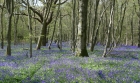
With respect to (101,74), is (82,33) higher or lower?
higher

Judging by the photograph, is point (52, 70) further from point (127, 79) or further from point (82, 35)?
point (82, 35)

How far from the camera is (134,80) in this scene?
9227 mm

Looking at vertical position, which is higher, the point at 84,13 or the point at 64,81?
the point at 84,13

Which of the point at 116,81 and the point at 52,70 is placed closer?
the point at 116,81

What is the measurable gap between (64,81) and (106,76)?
221 centimetres

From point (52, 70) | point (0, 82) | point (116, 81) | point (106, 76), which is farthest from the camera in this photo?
point (52, 70)

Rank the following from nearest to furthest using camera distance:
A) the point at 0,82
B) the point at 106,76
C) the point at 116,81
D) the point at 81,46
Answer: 1. the point at 0,82
2. the point at 116,81
3. the point at 106,76
4. the point at 81,46

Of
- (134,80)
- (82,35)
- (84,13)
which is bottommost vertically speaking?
→ (134,80)

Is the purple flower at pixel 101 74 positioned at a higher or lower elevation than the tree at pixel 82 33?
lower

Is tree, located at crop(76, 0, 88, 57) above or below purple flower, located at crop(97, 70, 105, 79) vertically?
above

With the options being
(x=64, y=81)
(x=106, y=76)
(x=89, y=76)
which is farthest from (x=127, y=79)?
(x=64, y=81)

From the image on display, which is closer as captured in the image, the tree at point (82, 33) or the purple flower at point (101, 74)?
the purple flower at point (101, 74)

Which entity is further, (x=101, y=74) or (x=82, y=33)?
(x=82, y=33)

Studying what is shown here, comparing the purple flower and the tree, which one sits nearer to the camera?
the purple flower
